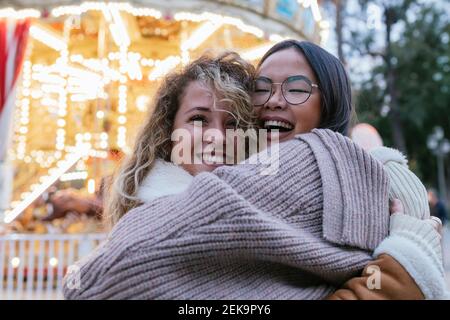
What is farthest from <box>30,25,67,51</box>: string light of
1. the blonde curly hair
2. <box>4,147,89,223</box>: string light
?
the blonde curly hair

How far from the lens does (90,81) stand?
8.74 m

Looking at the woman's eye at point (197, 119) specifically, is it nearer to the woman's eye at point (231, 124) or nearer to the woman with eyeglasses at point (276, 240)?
the woman's eye at point (231, 124)

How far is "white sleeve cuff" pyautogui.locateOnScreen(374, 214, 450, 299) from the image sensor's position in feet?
3.74

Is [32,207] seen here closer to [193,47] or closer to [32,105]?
[32,105]

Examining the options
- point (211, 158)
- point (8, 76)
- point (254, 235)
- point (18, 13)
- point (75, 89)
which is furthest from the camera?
point (75, 89)

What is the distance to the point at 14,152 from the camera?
8.61 m

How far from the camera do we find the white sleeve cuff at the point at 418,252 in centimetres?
114

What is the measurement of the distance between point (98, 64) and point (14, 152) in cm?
227

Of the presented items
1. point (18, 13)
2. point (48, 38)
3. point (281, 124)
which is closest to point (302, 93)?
point (281, 124)

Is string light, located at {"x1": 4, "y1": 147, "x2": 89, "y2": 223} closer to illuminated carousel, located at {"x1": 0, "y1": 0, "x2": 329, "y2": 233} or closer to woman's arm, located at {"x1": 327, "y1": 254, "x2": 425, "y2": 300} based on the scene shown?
illuminated carousel, located at {"x1": 0, "y1": 0, "x2": 329, "y2": 233}

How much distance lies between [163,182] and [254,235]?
1.19 ft

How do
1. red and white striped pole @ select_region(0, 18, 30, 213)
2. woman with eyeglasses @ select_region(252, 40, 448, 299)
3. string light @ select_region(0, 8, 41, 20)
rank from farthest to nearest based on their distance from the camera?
1. string light @ select_region(0, 8, 41, 20)
2. red and white striped pole @ select_region(0, 18, 30, 213)
3. woman with eyeglasses @ select_region(252, 40, 448, 299)

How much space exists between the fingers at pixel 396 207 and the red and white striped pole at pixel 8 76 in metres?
5.30

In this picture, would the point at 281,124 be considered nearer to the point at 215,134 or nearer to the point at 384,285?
the point at 215,134
